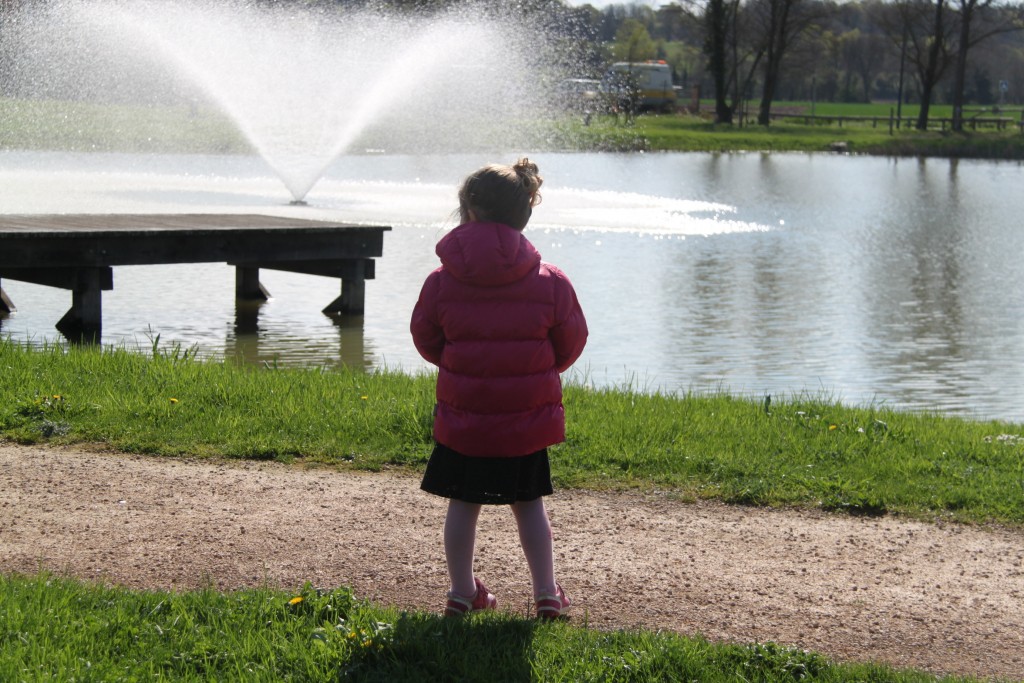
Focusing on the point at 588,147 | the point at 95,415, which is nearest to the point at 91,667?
the point at 95,415

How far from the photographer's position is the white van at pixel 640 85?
7075 cm

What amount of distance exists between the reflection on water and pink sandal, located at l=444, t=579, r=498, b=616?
4.03 ft

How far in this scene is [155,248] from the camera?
11.2 m

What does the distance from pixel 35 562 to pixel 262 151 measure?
1806cm

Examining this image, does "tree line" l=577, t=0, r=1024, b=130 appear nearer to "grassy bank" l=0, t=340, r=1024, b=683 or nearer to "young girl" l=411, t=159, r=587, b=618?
"grassy bank" l=0, t=340, r=1024, b=683

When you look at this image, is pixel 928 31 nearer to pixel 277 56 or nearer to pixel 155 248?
pixel 277 56

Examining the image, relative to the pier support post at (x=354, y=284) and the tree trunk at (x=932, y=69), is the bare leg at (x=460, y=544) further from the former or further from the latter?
the tree trunk at (x=932, y=69)

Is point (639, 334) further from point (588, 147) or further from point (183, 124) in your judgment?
point (588, 147)

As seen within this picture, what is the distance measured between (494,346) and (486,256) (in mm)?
286

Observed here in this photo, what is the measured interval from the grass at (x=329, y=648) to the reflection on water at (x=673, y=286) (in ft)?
4.37

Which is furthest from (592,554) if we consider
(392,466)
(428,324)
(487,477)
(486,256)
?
(392,466)

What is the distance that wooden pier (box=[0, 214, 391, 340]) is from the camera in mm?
10594

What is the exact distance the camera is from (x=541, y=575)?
441 cm

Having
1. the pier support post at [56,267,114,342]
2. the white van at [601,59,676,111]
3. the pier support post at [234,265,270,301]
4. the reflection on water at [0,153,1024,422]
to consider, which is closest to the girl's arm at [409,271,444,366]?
the reflection on water at [0,153,1024,422]
